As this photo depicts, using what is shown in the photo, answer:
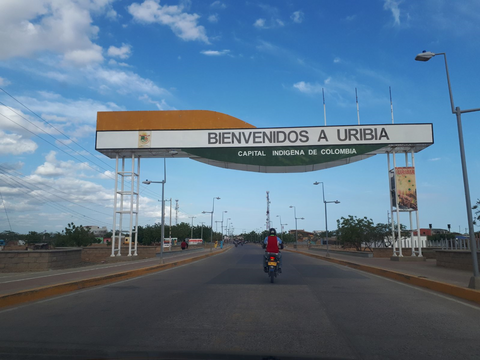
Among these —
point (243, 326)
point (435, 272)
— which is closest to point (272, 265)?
point (243, 326)

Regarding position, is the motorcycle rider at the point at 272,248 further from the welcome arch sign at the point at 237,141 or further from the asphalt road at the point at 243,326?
the welcome arch sign at the point at 237,141

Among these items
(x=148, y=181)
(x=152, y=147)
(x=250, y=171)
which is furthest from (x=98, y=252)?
(x=250, y=171)

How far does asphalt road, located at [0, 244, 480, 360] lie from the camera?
5.05 m

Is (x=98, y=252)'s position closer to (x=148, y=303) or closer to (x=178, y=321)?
(x=148, y=303)

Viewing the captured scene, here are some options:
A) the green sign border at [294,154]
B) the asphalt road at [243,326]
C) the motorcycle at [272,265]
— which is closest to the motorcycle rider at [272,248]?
the motorcycle at [272,265]

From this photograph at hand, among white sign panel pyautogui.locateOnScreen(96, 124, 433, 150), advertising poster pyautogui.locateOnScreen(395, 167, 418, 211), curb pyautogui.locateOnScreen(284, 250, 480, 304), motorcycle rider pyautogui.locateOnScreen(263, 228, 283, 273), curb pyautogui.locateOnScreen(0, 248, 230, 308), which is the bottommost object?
curb pyautogui.locateOnScreen(284, 250, 480, 304)

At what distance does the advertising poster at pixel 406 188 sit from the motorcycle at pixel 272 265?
1484cm

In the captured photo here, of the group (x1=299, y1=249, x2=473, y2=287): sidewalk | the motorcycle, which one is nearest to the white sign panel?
(x1=299, y1=249, x2=473, y2=287): sidewalk

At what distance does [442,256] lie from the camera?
64.1ft

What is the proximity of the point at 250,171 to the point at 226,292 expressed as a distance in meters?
16.1

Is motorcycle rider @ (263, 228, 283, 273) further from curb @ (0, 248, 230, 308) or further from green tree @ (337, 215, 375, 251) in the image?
green tree @ (337, 215, 375, 251)

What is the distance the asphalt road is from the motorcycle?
2.42 m

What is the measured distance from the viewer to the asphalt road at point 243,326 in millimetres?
5055

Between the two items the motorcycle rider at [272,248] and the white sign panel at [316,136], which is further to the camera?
the white sign panel at [316,136]
